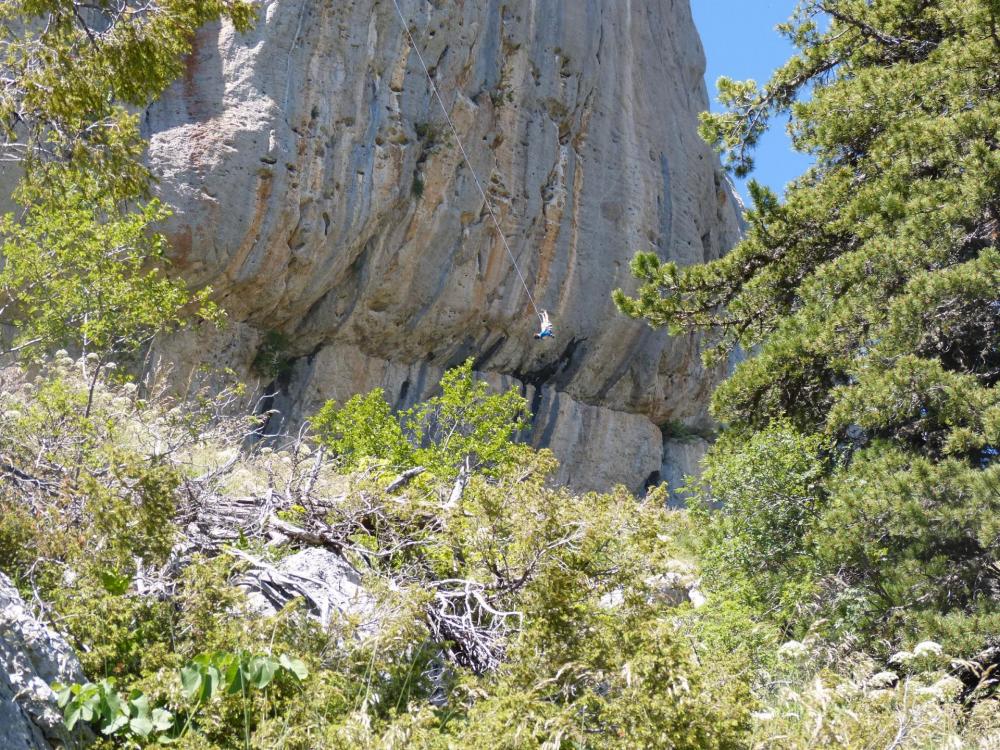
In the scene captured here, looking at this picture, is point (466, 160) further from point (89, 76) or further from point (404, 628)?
point (404, 628)

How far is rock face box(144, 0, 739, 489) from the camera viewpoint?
16.2m

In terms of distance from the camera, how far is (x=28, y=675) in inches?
122

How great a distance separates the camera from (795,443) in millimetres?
8828

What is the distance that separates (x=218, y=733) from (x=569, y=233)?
1854 centimetres

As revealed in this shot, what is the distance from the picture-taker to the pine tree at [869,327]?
23.9 ft

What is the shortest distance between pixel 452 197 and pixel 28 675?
54.4 ft

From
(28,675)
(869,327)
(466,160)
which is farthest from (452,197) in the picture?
(28,675)

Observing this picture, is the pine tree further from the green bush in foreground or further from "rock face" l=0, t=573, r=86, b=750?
"rock face" l=0, t=573, r=86, b=750

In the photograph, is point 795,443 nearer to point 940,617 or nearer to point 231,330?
point 940,617

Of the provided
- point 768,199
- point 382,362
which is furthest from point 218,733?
point 382,362

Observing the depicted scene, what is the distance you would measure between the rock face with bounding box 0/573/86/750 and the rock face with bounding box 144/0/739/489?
13215 millimetres

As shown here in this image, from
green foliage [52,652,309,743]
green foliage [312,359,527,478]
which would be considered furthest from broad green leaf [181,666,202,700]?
green foliage [312,359,527,478]

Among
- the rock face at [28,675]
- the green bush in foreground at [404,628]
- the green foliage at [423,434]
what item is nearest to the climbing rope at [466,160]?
the green foliage at [423,434]

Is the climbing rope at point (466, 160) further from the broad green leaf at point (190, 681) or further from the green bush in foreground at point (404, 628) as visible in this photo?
the broad green leaf at point (190, 681)
